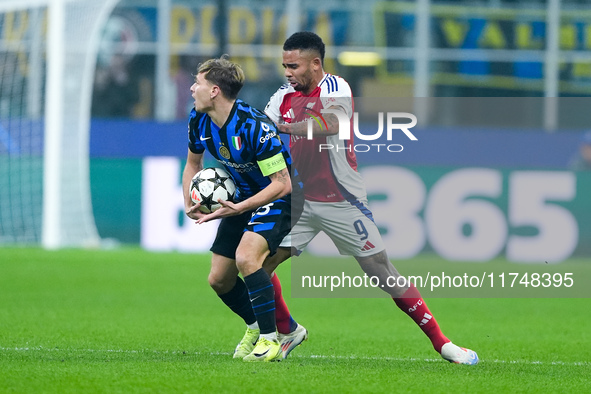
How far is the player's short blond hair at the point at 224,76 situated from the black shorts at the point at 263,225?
77 cm

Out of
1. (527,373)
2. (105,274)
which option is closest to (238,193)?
(527,373)

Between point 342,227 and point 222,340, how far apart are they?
1.59 m

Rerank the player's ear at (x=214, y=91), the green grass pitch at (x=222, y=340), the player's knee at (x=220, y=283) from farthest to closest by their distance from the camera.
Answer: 1. the player's knee at (x=220, y=283)
2. the player's ear at (x=214, y=91)
3. the green grass pitch at (x=222, y=340)

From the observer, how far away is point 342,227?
7035 millimetres

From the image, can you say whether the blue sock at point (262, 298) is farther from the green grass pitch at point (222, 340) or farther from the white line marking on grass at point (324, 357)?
the white line marking on grass at point (324, 357)

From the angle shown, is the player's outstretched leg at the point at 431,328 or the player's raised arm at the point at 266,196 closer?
the player's raised arm at the point at 266,196

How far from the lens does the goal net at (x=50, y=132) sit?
16.2 metres

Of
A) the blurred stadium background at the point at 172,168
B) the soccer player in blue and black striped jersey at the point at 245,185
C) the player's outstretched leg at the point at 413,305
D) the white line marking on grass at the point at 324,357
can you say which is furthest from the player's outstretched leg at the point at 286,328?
the blurred stadium background at the point at 172,168

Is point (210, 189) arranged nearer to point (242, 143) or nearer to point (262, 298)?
point (242, 143)

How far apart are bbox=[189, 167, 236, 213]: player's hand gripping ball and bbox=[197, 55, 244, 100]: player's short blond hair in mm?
520

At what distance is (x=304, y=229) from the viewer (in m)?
7.06

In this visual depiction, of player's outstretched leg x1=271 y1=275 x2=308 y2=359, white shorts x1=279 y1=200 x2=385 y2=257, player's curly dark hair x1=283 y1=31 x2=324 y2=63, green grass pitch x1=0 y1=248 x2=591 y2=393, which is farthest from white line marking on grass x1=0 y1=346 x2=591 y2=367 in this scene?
player's curly dark hair x1=283 y1=31 x2=324 y2=63

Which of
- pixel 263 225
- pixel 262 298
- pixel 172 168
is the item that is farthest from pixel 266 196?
pixel 172 168

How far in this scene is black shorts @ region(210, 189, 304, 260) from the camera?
6613 mm
